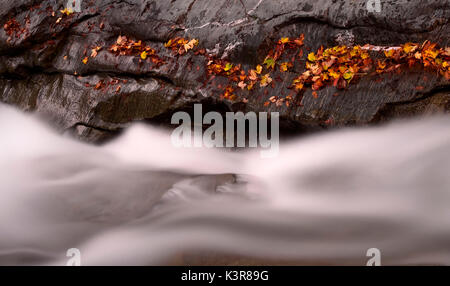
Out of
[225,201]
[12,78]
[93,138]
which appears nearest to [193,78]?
[93,138]

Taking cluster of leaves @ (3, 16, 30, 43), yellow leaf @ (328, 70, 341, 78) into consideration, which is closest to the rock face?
cluster of leaves @ (3, 16, 30, 43)

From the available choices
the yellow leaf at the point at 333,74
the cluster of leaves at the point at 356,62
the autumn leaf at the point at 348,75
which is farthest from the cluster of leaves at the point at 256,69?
the autumn leaf at the point at 348,75

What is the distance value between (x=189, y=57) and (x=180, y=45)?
0.69 feet

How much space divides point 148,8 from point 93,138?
190cm

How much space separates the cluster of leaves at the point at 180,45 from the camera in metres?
5.16

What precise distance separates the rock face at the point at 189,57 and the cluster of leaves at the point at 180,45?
68 millimetres

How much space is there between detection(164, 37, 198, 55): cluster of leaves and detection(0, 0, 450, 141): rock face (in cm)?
7

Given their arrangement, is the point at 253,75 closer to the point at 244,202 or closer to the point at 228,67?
the point at 228,67

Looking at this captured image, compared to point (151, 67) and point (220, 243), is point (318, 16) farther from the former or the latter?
point (220, 243)

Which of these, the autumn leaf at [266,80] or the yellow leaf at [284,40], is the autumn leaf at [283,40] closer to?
the yellow leaf at [284,40]

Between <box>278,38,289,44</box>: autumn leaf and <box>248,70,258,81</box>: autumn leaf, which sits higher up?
<box>278,38,289,44</box>: autumn leaf

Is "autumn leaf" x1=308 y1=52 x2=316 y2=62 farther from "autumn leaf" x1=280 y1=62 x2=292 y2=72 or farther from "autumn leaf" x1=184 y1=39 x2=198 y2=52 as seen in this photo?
"autumn leaf" x1=184 y1=39 x2=198 y2=52

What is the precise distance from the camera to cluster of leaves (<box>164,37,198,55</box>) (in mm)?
5164

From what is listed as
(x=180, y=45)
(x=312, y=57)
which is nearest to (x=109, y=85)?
(x=180, y=45)
